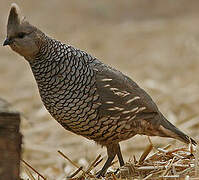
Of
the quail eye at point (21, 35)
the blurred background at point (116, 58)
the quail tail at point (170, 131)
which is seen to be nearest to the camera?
the quail eye at point (21, 35)

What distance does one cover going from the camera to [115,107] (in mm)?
3258

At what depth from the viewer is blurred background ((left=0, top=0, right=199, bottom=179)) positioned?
217 inches

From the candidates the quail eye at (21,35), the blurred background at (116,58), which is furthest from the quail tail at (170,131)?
the quail eye at (21,35)

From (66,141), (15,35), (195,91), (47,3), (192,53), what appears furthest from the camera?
(47,3)

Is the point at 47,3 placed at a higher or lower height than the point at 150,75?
higher

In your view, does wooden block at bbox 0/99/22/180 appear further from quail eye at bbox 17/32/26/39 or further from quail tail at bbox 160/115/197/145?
quail tail at bbox 160/115/197/145

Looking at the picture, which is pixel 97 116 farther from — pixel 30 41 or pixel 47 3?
pixel 47 3

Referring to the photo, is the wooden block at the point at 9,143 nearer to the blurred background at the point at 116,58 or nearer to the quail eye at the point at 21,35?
the quail eye at the point at 21,35

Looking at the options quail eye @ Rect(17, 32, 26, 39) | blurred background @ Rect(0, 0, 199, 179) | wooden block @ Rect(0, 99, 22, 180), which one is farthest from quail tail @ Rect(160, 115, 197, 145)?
wooden block @ Rect(0, 99, 22, 180)

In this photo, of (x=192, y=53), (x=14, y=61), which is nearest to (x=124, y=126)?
(x=192, y=53)

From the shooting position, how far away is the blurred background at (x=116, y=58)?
552 cm

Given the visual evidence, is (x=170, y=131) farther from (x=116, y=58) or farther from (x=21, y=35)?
(x=116, y=58)

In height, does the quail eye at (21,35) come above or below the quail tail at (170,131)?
above

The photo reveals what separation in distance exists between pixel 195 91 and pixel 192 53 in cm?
164
